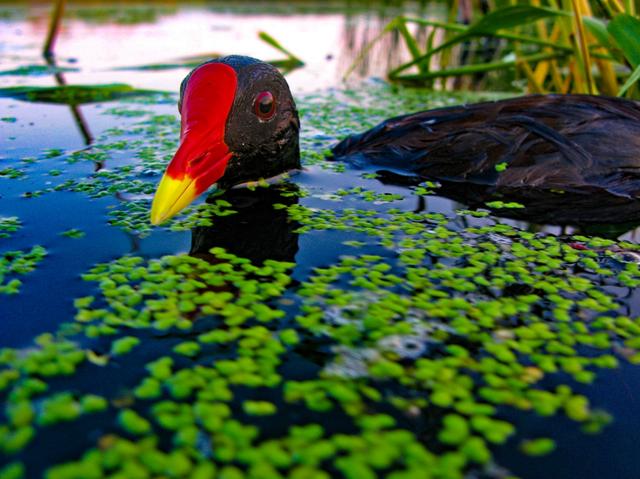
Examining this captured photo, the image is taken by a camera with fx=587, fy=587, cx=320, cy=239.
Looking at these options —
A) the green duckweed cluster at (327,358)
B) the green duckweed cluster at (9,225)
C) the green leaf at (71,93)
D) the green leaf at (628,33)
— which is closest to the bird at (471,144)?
the green leaf at (628,33)

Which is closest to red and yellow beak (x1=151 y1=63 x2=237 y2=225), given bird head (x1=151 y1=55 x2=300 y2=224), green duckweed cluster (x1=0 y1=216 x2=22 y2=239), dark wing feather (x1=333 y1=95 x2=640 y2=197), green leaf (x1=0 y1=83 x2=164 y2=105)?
bird head (x1=151 y1=55 x2=300 y2=224)

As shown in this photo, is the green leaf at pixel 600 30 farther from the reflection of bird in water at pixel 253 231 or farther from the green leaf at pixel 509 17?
the reflection of bird in water at pixel 253 231

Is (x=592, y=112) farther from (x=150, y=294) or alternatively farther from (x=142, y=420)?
(x=142, y=420)

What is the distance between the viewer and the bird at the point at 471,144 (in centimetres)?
244

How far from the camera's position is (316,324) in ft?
5.19

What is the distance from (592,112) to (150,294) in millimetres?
2116

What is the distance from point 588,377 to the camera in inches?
55.5

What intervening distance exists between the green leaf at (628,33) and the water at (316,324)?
99cm

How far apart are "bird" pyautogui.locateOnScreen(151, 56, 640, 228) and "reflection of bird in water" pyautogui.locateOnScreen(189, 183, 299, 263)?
0.50 ft

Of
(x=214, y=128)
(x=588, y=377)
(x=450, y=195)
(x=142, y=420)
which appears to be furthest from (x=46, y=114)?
(x=588, y=377)

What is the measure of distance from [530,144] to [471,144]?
0.27 metres

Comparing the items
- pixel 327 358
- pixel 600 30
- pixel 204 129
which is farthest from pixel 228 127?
pixel 600 30

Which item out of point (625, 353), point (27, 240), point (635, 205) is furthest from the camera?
point (635, 205)

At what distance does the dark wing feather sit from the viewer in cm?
265
